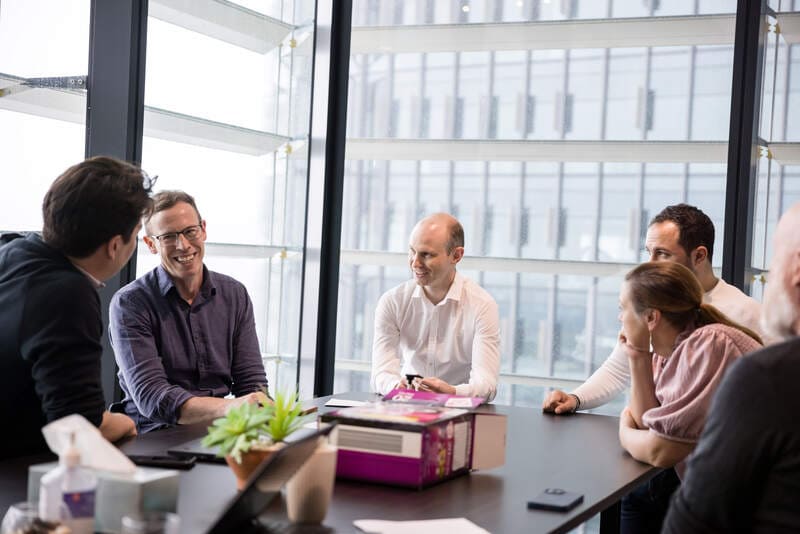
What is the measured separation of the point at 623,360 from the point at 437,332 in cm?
75

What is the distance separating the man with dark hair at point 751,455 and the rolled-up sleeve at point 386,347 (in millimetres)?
2167

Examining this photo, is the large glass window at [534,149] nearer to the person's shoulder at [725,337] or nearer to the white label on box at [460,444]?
the person's shoulder at [725,337]

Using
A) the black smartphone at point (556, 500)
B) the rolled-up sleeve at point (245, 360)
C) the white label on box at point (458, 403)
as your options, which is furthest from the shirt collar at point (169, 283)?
the black smartphone at point (556, 500)

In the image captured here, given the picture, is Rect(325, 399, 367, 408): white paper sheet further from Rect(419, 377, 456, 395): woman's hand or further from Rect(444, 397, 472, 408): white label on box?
Rect(444, 397, 472, 408): white label on box

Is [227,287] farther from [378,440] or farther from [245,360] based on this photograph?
[378,440]

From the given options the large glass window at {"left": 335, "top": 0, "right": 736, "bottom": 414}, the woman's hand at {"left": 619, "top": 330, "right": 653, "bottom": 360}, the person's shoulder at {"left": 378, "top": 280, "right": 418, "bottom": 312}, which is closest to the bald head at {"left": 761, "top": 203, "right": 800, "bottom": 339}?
the woman's hand at {"left": 619, "top": 330, "right": 653, "bottom": 360}

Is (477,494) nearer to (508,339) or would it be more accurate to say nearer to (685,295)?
(685,295)

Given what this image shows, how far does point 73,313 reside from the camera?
2.00m

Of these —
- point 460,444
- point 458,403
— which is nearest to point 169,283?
point 458,403

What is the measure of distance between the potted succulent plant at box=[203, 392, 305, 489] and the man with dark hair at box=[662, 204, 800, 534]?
2.44 ft

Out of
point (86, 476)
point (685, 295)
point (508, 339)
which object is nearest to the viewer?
point (86, 476)

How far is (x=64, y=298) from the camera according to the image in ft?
6.61

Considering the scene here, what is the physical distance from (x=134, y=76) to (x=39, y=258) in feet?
4.88

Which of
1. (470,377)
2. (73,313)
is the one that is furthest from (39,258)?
(470,377)
